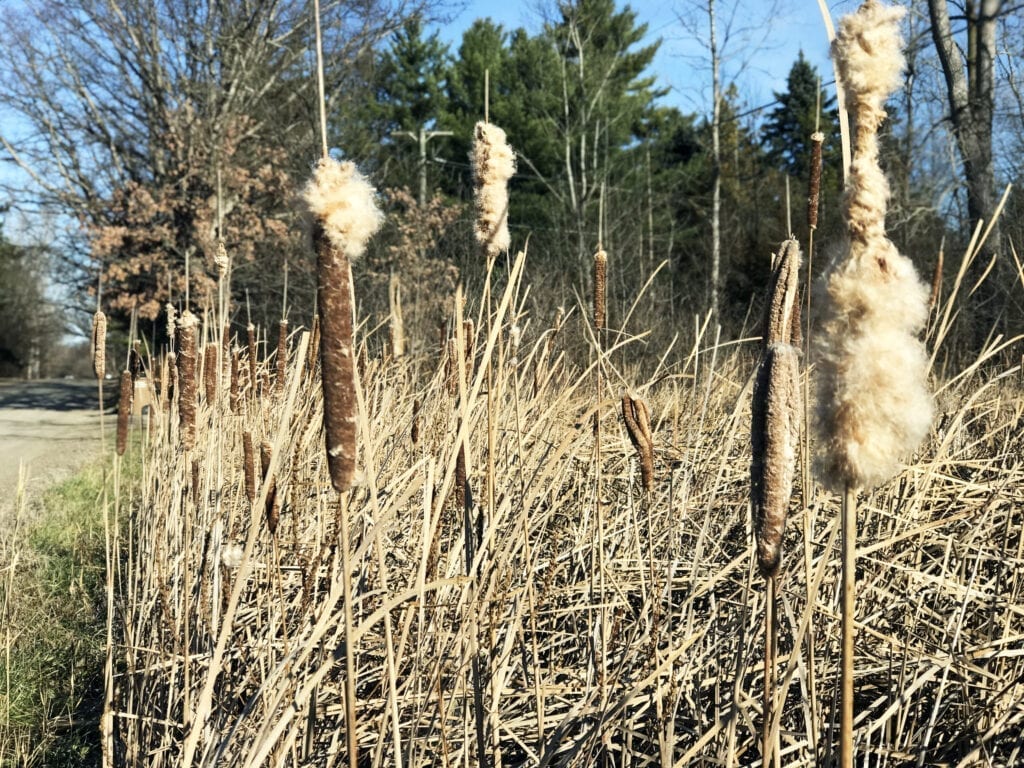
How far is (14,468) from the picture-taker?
23.3 feet

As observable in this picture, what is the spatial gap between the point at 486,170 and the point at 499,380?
0.35 m

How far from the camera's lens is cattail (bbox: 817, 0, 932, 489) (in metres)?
0.80

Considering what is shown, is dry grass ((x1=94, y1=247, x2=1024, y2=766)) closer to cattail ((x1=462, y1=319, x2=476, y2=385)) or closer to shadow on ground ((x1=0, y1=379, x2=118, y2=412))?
cattail ((x1=462, y1=319, x2=476, y2=385))

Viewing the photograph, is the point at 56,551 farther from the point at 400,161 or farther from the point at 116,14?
the point at 400,161

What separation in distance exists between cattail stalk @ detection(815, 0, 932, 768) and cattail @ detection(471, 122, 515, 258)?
0.59m

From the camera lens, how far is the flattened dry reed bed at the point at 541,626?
1.51 m

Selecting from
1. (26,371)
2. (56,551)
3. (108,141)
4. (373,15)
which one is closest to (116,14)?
(108,141)

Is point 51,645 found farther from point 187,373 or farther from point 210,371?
point 187,373

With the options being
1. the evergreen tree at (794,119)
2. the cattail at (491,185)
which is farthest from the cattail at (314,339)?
the evergreen tree at (794,119)

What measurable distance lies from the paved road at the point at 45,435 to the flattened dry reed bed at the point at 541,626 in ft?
5.12

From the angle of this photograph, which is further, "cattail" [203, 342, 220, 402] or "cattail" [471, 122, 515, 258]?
"cattail" [203, 342, 220, 402]

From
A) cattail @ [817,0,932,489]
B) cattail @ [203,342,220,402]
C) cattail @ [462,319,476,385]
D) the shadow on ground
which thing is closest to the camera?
cattail @ [817,0,932,489]

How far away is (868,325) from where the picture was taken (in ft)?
2.66

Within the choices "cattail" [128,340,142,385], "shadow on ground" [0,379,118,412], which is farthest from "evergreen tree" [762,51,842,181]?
"cattail" [128,340,142,385]
